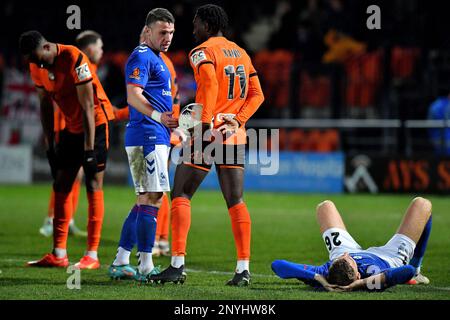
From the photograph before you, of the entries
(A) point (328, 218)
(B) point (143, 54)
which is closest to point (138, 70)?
(B) point (143, 54)

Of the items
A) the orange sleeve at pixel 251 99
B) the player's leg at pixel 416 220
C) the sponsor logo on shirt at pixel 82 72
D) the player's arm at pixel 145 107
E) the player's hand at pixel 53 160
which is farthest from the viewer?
the player's hand at pixel 53 160

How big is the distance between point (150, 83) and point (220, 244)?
3.92m

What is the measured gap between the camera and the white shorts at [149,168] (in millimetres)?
7949

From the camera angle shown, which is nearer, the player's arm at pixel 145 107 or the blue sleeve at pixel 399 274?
the blue sleeve at pixel 399 274

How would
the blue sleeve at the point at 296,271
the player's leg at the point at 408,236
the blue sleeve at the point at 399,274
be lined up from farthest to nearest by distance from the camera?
1. the player's leg at the point at 408,236
2. the blue sleeve at the point at 296,271
3. the blue sleeve at the point at 399,274

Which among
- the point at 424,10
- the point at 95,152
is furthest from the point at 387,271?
the point at 424,10

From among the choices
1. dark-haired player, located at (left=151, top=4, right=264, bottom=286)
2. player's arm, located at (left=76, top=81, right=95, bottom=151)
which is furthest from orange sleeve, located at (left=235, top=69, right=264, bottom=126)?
player's arm, located at (left=76, top=81, right=95, bottom=151)

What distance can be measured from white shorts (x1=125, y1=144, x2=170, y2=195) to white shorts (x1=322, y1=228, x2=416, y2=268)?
152 cm


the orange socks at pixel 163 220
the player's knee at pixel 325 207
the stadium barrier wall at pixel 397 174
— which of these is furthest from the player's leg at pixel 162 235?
the stadium barrier wall at pixel 397 174

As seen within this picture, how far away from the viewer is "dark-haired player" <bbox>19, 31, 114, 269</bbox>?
9031 mm

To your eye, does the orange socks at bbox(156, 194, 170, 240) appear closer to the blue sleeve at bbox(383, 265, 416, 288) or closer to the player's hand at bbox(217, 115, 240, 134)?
the player's hand at bbox(217, 115, 240, 134)

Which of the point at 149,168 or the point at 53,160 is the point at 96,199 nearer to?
the point at 53,160

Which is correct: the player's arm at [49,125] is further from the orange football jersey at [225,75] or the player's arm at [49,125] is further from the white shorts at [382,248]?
the white shorts at [382,248]

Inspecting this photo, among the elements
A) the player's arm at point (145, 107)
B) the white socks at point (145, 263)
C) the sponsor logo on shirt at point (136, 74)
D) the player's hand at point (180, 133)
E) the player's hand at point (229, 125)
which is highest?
the sponsor logo on shirt at point (136, 74)
